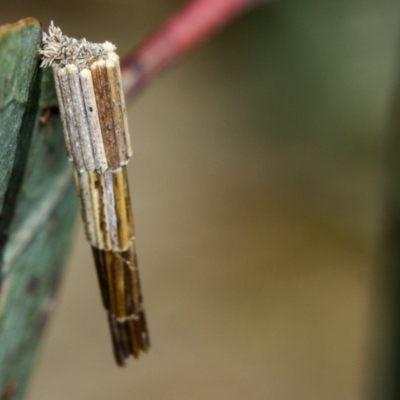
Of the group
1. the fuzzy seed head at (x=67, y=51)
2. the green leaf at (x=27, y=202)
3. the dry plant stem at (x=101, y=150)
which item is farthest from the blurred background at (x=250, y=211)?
the fuzzy seed head at (x=67, y=51)

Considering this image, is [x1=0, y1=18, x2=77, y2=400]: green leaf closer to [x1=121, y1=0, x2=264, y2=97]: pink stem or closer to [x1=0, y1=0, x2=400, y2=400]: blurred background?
[x1=121, y1=0, x2=264, y2=97]: pink stem

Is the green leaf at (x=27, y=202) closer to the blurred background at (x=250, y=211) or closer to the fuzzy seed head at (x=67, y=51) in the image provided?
the fuzzy seed head at (x=67, y=51)

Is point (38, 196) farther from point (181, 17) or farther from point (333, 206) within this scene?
point (333, 206)

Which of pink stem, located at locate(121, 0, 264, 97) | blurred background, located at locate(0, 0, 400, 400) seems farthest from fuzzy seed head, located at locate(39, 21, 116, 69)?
blurred background, located at locate(0, 0, 400, 400)

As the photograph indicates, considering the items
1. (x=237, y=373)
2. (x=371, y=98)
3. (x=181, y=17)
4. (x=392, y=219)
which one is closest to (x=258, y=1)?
(x=181, y=17)

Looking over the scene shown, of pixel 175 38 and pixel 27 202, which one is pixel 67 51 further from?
pixel 175 38

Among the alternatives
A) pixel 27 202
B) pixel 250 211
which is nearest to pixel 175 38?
pixel 27 202
